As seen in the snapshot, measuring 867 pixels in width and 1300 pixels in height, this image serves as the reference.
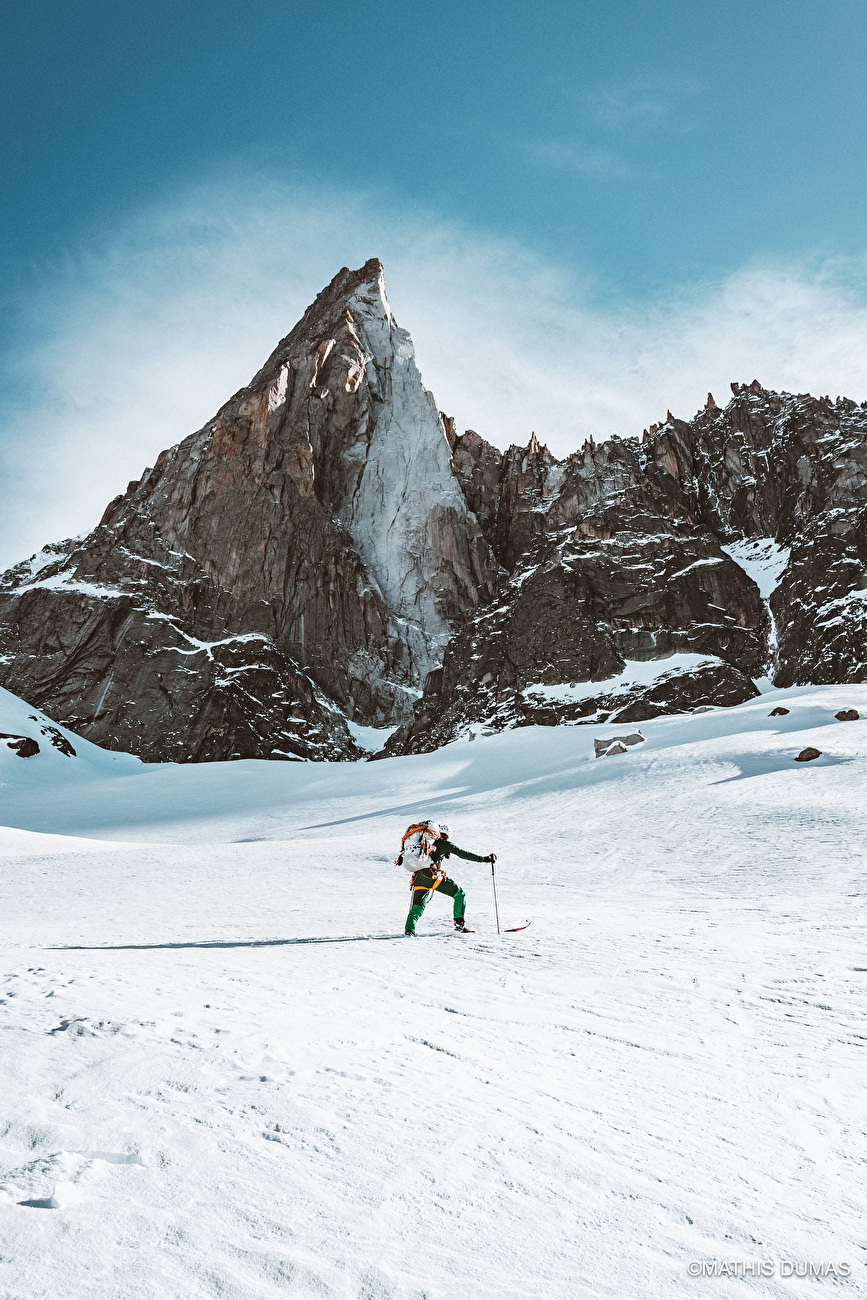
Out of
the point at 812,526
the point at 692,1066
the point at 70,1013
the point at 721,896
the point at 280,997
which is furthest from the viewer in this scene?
the point at 812,526

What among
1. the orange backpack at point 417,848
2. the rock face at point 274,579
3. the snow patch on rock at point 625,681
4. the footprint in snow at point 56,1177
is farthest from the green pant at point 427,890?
the rock face at point 274,579

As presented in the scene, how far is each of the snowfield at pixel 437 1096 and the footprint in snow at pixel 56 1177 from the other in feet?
0.04

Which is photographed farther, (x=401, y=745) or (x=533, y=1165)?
(x=401, y=745)

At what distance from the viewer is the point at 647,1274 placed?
2.31 m

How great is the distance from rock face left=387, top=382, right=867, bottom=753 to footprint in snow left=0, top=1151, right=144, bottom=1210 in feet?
228

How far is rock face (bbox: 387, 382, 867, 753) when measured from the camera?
75938 mm

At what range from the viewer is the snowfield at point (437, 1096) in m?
2.33

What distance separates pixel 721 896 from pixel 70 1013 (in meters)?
8.73

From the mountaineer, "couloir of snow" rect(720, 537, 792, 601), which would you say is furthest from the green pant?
"couloir of snow" rect(720, 537, 792, 601)

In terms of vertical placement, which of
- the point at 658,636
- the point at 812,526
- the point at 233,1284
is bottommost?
the point at 233,1284

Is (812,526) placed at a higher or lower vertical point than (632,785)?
higher

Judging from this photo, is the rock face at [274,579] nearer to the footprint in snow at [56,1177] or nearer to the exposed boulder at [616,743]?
the exposed boulder at [616,743]

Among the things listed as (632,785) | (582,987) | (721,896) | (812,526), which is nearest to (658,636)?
(812,526)

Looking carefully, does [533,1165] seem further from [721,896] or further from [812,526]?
[812,526]
